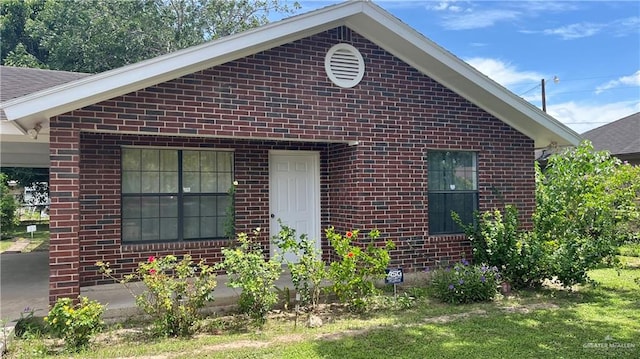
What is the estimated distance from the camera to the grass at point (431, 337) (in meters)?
4.93


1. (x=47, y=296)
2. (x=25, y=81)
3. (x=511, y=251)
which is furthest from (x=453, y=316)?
(x=25, y=81)

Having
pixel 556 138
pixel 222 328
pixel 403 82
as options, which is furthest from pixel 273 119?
pixel 556 138

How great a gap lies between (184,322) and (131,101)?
3063 mm

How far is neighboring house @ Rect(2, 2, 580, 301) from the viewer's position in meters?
6.15

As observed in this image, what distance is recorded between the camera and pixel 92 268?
277 inches

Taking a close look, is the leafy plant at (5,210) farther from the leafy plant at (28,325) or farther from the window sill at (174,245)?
the leafy plant at (28,325)

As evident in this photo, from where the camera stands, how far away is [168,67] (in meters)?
6.05

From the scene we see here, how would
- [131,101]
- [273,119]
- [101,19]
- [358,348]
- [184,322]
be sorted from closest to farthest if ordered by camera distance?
[358,348] → [184,322] → [131,101] → [273,119] → [101,19]

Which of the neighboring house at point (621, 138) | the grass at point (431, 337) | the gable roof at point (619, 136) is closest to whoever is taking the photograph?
the grass at point (431, 337)

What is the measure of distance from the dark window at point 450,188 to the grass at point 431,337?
1.89 metres

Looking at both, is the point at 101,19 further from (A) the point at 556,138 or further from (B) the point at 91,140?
(A) the point at 556,138

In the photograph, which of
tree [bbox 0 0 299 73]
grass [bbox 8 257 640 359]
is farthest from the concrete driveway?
tree [bbox 0 0 299 73]

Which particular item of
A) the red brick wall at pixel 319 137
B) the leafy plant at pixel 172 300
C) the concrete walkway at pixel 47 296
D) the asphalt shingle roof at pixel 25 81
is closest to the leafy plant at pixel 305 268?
the concrete walkway at pixel 47 296

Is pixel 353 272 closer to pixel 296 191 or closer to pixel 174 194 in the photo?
pixel 296 191
